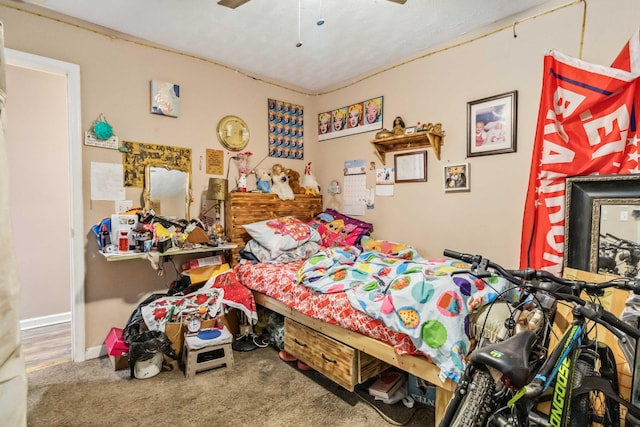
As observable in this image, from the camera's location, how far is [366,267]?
231 cm

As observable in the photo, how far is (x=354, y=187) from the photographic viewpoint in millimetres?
3572

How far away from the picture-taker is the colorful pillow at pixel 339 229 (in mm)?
3281

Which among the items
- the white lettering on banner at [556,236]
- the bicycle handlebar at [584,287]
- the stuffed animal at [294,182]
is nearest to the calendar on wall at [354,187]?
the stuffed animal at [294,182]

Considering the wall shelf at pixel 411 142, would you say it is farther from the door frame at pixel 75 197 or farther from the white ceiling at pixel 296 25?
the door frame at pixel 75 197

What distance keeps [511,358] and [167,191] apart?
9.26ft

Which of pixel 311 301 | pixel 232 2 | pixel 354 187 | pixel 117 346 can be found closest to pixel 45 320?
pixel 117 346

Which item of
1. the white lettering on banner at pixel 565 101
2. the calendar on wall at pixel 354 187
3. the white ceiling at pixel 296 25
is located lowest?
the calendar on wall at pixel 354 187

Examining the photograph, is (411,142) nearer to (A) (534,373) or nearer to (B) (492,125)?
(B) (492,125)

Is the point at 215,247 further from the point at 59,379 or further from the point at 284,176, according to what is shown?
the point at 59,379

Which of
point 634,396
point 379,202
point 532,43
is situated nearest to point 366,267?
point 379,202

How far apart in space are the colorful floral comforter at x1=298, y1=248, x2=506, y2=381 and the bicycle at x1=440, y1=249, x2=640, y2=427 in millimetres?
345

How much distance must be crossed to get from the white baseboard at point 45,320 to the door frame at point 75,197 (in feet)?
4.01

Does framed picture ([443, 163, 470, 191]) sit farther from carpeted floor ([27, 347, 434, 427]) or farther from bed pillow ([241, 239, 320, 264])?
carpeted floor ([27, 347, 434, 427])

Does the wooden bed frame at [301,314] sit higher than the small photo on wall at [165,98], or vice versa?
the small photo on wall at [165,98]
